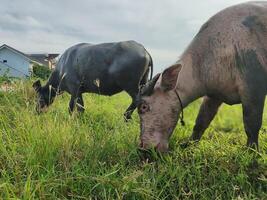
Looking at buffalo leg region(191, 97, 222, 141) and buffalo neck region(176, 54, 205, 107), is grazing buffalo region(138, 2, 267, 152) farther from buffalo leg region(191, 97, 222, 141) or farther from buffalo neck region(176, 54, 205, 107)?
buffalo leg region(191, 97, 222, 141)

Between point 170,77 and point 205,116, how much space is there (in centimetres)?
118

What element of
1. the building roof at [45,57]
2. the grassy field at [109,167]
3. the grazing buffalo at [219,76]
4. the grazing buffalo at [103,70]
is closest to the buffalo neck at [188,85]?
the grazing buffalo at [219,76]

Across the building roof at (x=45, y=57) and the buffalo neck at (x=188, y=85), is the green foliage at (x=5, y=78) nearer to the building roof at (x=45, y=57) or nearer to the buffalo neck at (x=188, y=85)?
the buffalo neck at (x=188, y=85)

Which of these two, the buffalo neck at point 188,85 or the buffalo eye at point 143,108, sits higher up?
the buffalo neck at point 188,85

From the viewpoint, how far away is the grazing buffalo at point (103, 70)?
9000mm

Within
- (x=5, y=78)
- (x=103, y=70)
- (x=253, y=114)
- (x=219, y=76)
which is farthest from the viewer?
(x=103, y=70)

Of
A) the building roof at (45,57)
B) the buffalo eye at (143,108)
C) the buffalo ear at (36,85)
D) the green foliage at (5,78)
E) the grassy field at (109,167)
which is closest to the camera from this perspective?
the grassy field at (109,167)

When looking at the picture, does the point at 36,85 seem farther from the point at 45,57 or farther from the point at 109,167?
the point at 45,57

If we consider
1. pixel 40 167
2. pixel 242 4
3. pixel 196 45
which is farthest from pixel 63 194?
pixel 242 4

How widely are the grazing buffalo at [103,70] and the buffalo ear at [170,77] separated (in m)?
3.36

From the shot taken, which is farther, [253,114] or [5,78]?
[5,78]

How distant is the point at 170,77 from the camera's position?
5203 millimetres

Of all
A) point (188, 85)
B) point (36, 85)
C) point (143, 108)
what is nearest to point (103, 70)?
point (36, 85)

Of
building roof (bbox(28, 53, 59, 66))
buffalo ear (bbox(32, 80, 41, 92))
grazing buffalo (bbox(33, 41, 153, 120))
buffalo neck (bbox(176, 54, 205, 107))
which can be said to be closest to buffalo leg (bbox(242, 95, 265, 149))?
buffalo neck (bbox(176, 54, 205, 107))
